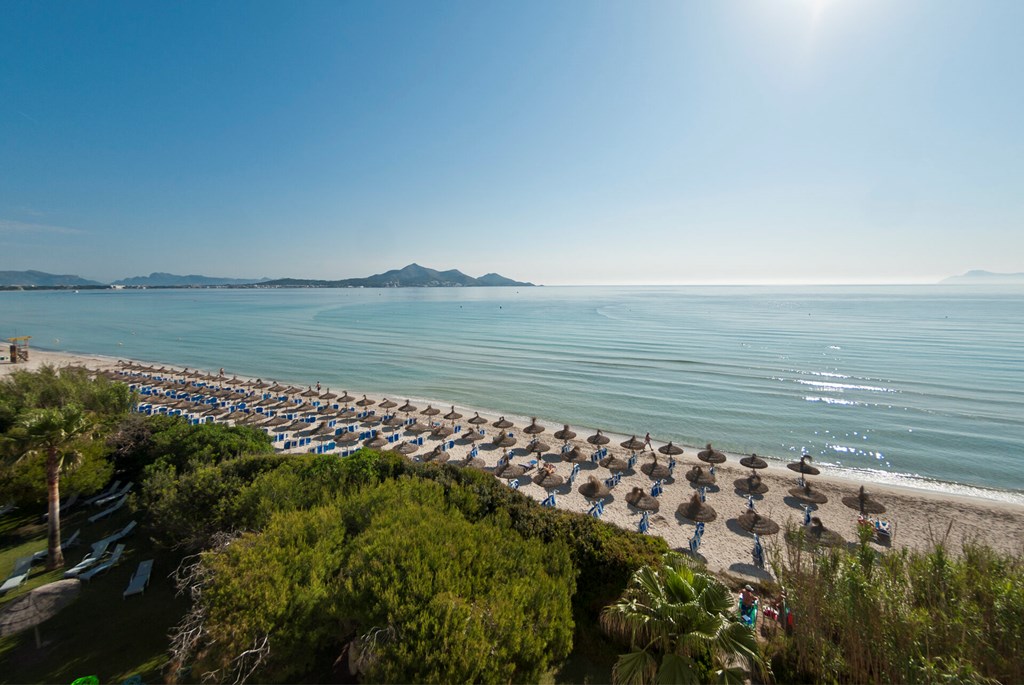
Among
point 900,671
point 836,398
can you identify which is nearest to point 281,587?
point 900,671

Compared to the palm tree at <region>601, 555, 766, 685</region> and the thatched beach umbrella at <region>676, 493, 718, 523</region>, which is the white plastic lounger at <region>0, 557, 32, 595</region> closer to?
the palm tree at <region>601, 555, 766, 685</region>

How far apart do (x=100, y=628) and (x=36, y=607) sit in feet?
4.72

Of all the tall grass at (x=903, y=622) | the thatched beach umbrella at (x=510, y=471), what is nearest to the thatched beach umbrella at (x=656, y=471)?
the thatched beach umbrella at (x=510, y=471)

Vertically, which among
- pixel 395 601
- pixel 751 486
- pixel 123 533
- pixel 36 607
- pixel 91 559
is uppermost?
pixel 395 601

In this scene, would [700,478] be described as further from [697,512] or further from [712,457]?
[697,512]

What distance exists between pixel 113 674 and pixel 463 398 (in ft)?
97.5

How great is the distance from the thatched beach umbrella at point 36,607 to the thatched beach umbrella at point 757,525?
69.4 ft

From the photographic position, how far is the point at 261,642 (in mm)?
7520

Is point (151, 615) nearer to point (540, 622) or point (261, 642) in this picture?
point (261, 642)

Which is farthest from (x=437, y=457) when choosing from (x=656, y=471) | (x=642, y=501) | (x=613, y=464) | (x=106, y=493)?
(x=106, y=493)

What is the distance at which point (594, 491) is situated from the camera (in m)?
18.6

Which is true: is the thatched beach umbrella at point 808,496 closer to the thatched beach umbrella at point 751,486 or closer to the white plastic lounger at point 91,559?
the thatched beach umbrella at point 751,486

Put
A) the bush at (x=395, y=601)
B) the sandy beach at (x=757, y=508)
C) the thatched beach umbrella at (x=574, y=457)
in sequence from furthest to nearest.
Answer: the thatched beach umbrella at (x=574, y=457), the sandy beach at (x=757, y=508), the bush at (x=395, y=601)

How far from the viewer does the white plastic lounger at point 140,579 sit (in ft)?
36.7
